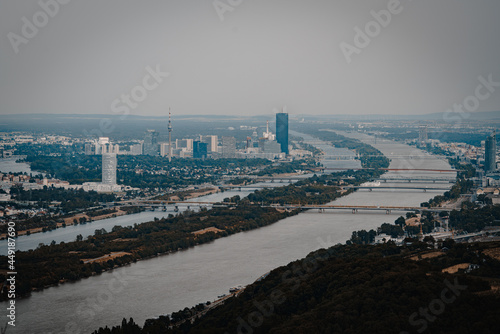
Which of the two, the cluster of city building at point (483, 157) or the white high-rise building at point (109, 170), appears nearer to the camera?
the white high-rise building at point (109, 170)

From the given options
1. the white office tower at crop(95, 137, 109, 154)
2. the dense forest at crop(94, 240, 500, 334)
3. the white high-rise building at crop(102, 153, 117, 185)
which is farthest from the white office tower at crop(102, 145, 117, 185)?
the dense forest at crop(94, 240, 500, 334)

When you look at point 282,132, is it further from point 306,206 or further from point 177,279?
point 177,279

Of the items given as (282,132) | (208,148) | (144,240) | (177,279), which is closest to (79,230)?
(144,240)

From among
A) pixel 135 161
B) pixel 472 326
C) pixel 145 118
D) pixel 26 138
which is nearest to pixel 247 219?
pixel 472 326

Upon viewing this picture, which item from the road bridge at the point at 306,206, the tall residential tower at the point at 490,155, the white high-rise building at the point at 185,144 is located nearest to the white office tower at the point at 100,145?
the white high-rise building at the point at 185,144

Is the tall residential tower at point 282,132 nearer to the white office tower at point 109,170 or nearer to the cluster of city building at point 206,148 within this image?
the cluster of city building at point 206,148

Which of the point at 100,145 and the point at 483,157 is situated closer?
the point at 483,157

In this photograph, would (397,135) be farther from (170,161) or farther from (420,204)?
(420,204)
